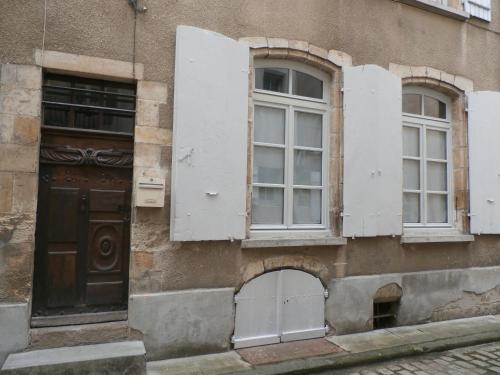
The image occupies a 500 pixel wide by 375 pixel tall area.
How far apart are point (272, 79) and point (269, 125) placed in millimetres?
515

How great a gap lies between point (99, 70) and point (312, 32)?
7.55 feet

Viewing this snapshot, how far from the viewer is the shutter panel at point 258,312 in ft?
12.9

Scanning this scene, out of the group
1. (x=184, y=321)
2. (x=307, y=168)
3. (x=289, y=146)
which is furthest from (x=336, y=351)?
(x=289, y=146)

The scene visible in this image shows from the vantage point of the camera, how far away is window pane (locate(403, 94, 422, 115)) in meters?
5.21

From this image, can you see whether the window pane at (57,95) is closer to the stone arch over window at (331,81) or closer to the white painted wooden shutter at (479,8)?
the stone arch over window at (331,81)

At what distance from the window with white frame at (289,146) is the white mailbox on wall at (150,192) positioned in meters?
1.06

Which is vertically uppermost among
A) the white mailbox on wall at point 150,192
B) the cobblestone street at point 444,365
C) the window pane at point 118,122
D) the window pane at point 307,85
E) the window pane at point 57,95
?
the window pane at point 307,85

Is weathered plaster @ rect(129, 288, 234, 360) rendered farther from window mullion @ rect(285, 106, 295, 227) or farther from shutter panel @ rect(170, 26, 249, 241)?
window mullion @ rect(285, 106, 295, 227)

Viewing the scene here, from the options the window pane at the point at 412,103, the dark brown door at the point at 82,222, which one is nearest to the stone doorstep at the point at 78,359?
the dark brown door at the point at 82,222

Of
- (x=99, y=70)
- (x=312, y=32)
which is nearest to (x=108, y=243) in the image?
(x=99, y=70)

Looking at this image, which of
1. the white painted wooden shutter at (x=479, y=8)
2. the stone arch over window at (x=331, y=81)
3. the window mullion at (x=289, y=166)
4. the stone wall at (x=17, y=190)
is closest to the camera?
the stone wall at (x=17, y=190)

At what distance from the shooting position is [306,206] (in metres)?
4.54

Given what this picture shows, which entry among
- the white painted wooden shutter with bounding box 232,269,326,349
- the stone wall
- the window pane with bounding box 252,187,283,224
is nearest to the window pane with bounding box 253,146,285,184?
the window pane with bounding box 252,187,283,224

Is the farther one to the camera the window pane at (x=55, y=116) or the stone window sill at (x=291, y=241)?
the stone window sill at (x=291, y=241)
